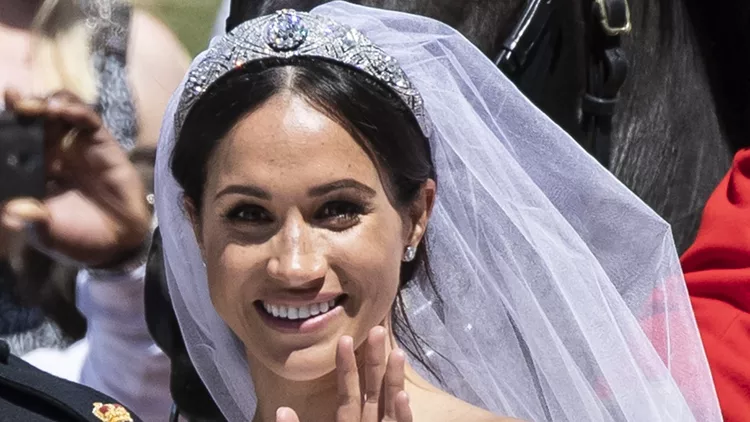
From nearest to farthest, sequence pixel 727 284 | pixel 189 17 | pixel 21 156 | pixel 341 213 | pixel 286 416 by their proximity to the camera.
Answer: pixel 286 416, pixel 341 213, pixel 727 284, pixel 21 156, pixel 189 17

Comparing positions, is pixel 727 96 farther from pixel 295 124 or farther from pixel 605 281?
pixel 295 124

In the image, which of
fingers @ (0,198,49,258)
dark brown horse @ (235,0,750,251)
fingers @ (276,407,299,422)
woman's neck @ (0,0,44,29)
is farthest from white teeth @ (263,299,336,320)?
woman's neck @ (0,0,44,29)

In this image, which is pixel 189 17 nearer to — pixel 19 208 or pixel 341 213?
pixel 19 208

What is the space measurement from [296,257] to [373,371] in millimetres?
128

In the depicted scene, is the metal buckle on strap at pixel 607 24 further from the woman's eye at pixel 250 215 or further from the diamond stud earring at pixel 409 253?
the woman's eye at pixel 250 215

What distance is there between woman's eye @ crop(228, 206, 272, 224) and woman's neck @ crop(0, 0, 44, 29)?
663 mm

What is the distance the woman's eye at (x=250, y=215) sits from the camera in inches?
48.6

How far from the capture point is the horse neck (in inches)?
67.3

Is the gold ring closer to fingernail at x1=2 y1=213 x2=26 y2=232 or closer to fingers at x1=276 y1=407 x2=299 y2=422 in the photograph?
fingernail at x1=2 y1=213 x2=26 y2=232

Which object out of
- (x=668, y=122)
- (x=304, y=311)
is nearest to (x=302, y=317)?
(x=304, y=311)

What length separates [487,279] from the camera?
1372mm

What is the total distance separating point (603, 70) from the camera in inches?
64.9

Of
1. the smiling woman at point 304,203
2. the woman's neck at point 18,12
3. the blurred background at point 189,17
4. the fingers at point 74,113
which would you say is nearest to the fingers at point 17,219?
the fingers at point 74,113

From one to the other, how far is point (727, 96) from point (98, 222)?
0.88 m
